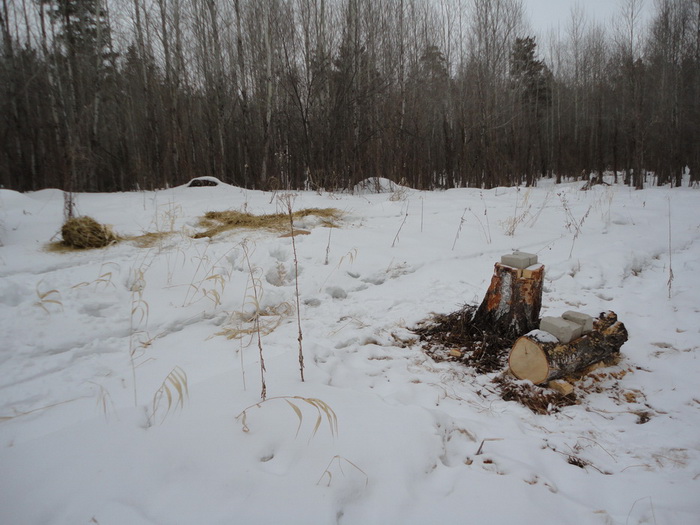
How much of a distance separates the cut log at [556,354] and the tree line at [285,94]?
6.79 metres

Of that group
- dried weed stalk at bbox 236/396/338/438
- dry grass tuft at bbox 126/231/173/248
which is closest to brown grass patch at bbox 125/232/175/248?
dry grass tuft at bbox 126/231/173/248

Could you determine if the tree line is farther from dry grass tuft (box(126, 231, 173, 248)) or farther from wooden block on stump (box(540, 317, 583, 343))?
wooden block on stump (box(540, 317, 583, 343))

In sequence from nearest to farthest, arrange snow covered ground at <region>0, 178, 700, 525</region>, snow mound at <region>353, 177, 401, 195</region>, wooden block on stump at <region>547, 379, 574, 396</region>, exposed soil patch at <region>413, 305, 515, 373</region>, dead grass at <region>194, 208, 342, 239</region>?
1. snow covered ground at <region>0, 178, 700, 525</region>
2. wooden block on stump at <region>547, 379, 574, 396</region>
3. exposed soil patch at <region>413, 305, 515, 373</region>
4. dead grass at <region>194, 208, 342, 239</region>
5. snow mound at <region>353, 177, 401, 195</region>

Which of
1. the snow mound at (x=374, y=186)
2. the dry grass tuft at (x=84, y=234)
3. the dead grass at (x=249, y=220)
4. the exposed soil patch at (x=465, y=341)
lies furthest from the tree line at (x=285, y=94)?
the exposed soil patch at (x=465, y=341)

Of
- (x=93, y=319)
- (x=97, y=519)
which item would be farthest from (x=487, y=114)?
(x=97, y=519)

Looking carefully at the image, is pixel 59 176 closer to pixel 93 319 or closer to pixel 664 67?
pixel 93 319

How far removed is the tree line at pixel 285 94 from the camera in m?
9.12

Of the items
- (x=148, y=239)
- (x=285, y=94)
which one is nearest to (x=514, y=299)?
(x=148, y=239)

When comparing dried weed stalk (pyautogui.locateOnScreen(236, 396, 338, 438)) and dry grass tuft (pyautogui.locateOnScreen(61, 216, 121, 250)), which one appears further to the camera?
dry grass tuft (pyautogui.locateOnScreen(61, 216, 121, 250))

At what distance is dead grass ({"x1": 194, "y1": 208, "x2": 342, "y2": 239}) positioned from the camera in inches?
169

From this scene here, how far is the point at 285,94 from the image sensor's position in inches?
364

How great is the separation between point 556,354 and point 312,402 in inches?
50.9

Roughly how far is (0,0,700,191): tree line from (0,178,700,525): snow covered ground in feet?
17.6

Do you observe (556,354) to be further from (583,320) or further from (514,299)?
(514,299)
